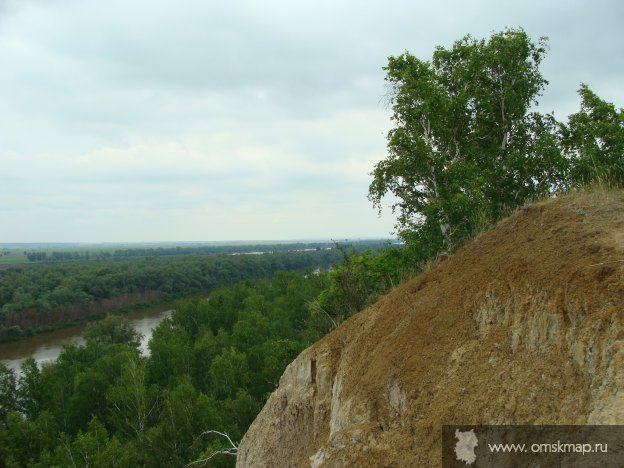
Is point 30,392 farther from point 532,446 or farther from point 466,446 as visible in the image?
point 532,446

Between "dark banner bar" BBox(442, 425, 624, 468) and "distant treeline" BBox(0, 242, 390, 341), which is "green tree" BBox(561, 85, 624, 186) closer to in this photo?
"dark banner bar" BBox(442, 425, 624, 468)

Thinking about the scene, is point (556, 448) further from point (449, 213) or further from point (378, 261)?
point (378, 261)

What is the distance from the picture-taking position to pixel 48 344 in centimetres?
5750

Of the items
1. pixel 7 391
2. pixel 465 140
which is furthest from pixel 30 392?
pixel 465 140

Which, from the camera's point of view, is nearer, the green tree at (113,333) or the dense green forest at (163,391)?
the dense green forest at (163,391)

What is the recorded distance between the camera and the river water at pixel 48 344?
49766 mm

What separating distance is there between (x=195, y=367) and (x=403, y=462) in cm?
3271

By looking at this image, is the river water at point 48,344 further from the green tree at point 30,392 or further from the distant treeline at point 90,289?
the green tree at point 30,392

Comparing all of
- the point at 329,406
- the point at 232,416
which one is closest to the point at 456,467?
the point at 329,406

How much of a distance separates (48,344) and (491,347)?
64398 mm

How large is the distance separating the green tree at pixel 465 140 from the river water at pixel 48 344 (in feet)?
124

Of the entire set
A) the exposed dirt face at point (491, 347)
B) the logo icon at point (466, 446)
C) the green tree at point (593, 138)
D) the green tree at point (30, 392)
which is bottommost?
the green tree at point (30, 392)

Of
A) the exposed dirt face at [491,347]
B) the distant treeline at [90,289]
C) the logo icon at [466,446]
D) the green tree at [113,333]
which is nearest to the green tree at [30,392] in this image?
the green tree at [113,333]

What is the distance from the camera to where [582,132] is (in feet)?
48.3
